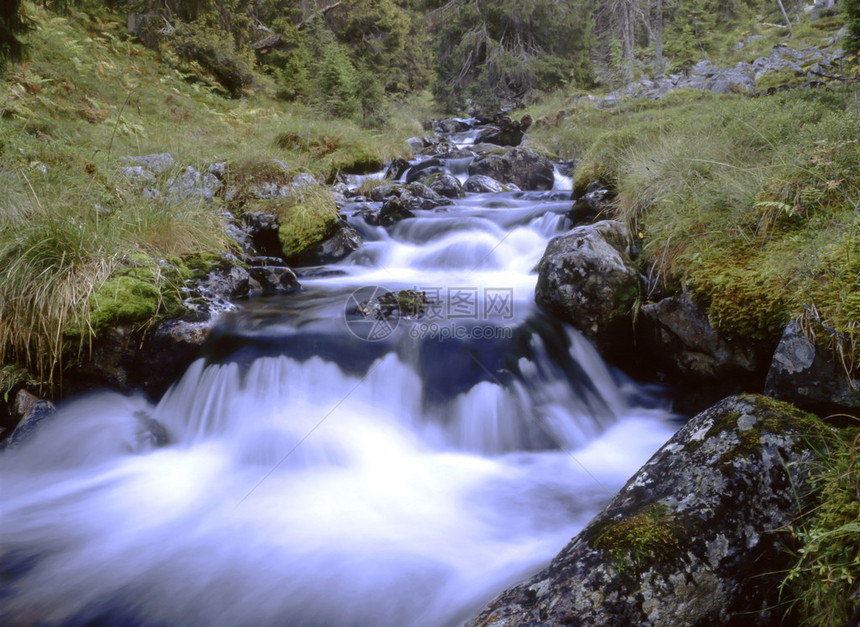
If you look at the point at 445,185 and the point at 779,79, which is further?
the point at 779,79

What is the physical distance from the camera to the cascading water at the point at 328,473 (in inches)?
99.1

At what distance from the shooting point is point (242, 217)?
22.1 feet

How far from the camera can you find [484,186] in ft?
33.0

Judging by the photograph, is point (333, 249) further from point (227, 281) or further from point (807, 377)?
point (807, 377)

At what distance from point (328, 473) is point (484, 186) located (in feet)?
26.0

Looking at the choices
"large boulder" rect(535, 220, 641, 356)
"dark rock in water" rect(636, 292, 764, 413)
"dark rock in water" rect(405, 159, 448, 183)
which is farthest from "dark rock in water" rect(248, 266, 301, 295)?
"dark rock in water" rect(405, 159, 448, 183)

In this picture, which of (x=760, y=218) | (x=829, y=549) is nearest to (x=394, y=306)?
(x=760, y=218)

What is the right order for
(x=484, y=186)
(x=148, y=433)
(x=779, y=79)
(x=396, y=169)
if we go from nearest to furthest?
(x=148, y=433), (x=484, y=186), (x=779, y=79), (x=396, y=169)

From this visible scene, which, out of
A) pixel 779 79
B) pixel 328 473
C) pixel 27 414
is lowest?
A: pixel 328 473

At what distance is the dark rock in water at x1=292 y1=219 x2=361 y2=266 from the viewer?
661 cm

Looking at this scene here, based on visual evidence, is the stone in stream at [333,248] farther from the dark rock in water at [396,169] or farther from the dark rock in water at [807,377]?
the dark rock in water at [807,377]

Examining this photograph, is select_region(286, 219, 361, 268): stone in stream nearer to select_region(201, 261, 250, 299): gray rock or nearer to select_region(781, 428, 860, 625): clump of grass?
select_region(201, 261, 250, 299): gray rock

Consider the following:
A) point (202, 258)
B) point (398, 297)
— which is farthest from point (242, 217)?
point (398, 297)

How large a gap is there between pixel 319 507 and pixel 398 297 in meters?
2.30
